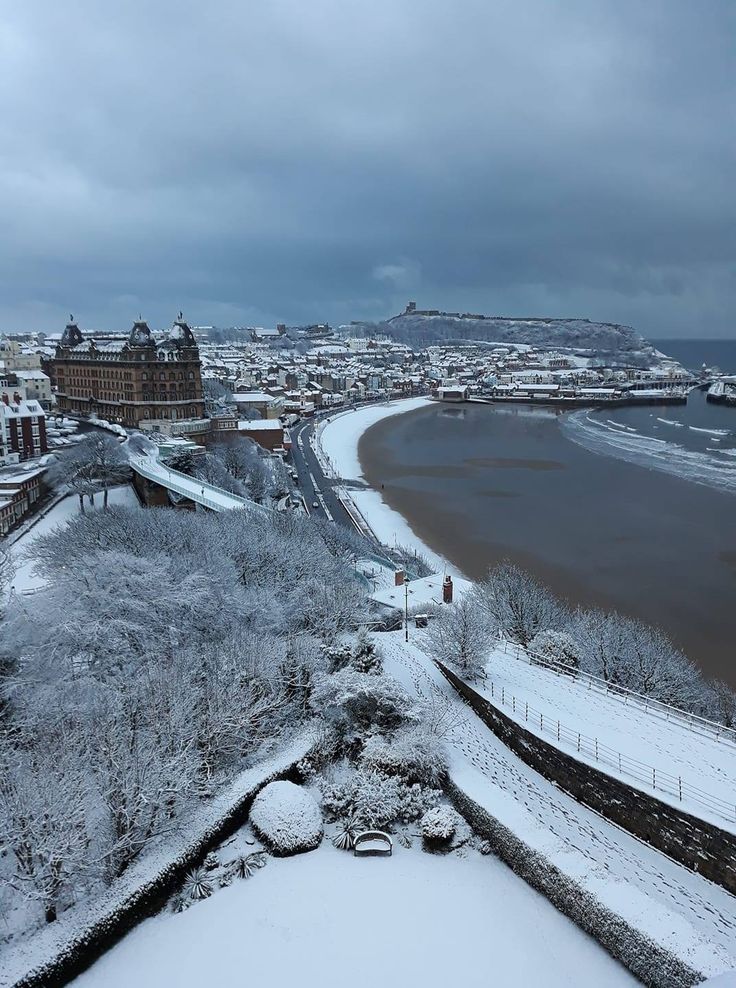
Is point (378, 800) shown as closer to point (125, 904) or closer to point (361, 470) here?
point (125, 904)

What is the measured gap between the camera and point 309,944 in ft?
30.9

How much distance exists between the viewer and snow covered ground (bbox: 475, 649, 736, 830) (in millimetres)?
10828

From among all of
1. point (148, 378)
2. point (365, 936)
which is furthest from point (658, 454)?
point (365, 936)

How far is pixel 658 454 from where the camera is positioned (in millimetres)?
58000

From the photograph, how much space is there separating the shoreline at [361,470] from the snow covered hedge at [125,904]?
16.6m

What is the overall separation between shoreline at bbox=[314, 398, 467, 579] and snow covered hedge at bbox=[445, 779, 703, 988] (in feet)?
52.5

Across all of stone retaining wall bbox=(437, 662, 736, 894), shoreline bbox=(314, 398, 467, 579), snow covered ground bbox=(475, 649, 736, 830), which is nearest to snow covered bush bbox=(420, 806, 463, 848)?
stone retaining wall bbox=(437, 662, 736, 894)

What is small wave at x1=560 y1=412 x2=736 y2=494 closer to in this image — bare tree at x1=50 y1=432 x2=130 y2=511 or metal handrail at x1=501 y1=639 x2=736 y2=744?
metal handrail at x1=501 y1=639 x2=736 y2=744

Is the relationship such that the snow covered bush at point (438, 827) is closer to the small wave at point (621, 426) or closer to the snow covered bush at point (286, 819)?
the snow covered bush at point (286, 819)

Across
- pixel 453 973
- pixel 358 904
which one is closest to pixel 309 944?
pixel 358 904

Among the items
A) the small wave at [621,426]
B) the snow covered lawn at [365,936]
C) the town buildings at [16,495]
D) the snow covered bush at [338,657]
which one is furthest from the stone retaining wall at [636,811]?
the small wave at [621,426]

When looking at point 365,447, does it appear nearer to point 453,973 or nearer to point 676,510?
point 676,510

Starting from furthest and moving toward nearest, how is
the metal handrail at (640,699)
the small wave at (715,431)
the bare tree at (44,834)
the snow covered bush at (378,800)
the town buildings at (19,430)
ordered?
the small wave at (715,431)
the town buildings at (19,430)
the metal handrail at (640,699)
the snow covered bush at (378,800)
the bare tree at (44,834)

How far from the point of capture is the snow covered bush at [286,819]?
11.1 m
